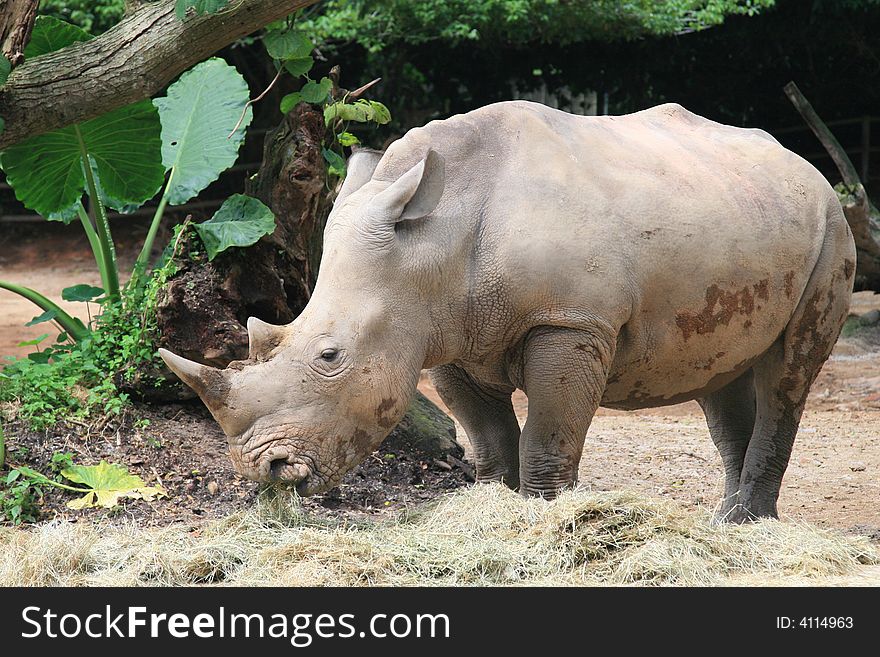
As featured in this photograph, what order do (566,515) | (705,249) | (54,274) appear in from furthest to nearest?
1. (54,274)
2. (705,249)
3. (566,515)

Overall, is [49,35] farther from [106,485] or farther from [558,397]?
[558,397]

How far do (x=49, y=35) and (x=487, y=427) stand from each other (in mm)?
3411

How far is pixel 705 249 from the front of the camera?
480 centimetres

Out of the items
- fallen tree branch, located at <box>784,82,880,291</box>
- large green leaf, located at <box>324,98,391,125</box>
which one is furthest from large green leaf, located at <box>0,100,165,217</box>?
fallen tree branch, located at <box>784,82,880,291</box>

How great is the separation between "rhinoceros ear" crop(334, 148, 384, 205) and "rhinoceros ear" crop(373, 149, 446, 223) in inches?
11.6

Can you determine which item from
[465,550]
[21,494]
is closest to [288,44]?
[21,494]

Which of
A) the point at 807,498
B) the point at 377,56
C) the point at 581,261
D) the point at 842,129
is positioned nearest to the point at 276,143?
the point at 581,261

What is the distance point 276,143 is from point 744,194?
2.57 metres

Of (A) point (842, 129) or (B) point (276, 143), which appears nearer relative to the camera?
(B) point (276, 143)

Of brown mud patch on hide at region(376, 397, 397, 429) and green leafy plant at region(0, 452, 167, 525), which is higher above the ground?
brown mud patch on hide at region(376, 397, 397, 429)

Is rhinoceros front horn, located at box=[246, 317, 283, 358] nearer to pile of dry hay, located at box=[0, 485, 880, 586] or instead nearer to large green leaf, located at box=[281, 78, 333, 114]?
pile of dry hay, located at box=[0, 485, 880, 586]

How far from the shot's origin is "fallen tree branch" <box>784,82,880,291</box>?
32.6ft


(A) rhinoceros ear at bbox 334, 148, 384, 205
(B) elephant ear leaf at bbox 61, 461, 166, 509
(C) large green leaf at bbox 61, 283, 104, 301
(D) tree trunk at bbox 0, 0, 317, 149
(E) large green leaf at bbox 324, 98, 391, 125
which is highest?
(D) tree trunk at bbox 0, 0, 317, 149
